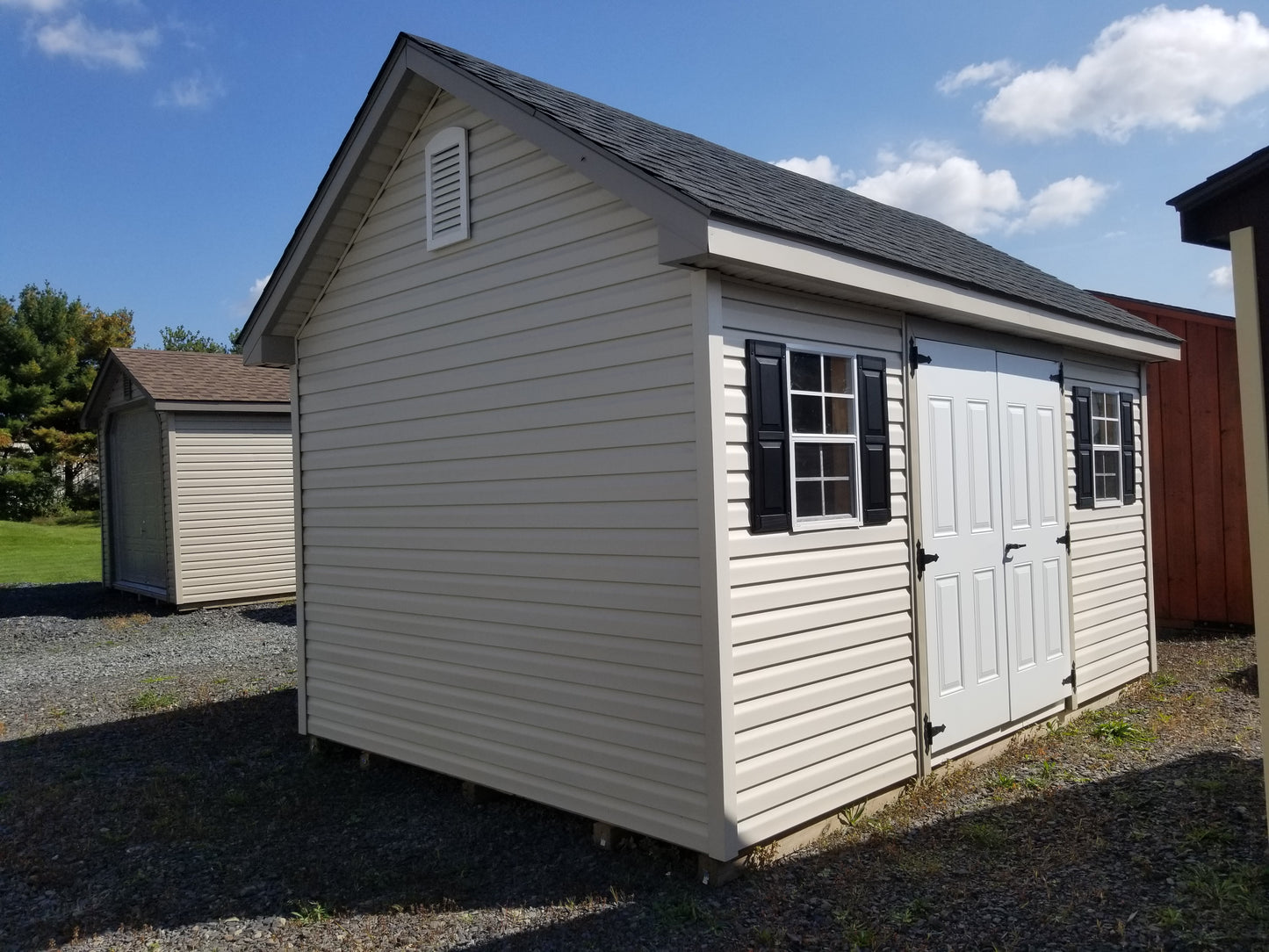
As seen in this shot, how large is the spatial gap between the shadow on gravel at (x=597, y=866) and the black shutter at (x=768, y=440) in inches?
67.4

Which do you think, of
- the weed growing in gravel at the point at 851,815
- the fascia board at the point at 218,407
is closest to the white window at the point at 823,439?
the weed growing in gravel at the point at 851,815

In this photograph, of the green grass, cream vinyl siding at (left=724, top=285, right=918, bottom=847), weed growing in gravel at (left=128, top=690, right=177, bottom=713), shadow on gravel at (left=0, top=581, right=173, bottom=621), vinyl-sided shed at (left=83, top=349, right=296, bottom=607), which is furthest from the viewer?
the green grass

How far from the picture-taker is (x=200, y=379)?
1566cm

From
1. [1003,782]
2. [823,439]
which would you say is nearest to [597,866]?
[823,439]

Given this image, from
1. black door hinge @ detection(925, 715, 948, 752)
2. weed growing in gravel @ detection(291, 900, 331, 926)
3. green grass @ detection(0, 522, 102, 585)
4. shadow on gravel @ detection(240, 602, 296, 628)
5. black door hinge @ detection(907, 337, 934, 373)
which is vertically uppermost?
black door hinge @ detection(907, 337, 934, 373)

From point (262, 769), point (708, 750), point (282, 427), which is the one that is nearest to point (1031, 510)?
→ point (708, 750)

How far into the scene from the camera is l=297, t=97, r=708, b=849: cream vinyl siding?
485 cm

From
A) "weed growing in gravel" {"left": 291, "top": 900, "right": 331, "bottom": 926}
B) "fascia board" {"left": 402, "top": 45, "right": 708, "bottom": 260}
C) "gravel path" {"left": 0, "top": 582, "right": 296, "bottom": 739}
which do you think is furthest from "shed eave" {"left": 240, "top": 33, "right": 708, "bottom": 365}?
"gravel path" {"left": 0, "top": 582, "right": 296, "bottom": 739}

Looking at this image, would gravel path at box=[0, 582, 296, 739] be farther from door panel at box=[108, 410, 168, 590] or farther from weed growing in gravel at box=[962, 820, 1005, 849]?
weed growing in gravel at box=[962, 820, 1005, 849]

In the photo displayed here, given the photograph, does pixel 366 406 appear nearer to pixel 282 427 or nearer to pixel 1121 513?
pixel 1121 513

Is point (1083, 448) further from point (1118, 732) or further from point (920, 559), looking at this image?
point (920, 559)

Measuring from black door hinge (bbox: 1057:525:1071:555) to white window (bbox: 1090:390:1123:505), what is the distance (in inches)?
22.0

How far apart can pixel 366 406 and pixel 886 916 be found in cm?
457

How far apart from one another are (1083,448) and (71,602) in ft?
51.8
